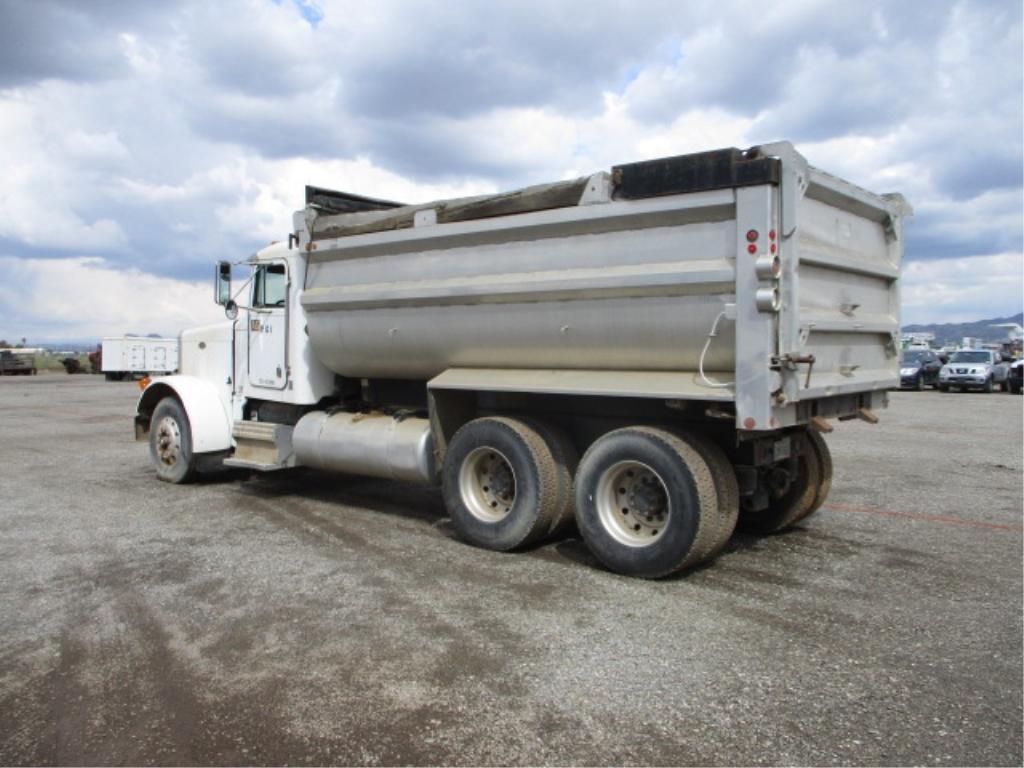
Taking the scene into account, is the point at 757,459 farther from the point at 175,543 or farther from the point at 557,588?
the point at 175,543

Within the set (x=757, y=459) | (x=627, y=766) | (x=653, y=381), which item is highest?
(x=653, y=381)

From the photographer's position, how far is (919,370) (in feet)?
102

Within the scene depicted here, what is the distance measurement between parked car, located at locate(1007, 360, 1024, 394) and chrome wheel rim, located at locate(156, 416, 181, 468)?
98.1 feet

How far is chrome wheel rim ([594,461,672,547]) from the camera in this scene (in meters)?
5.97

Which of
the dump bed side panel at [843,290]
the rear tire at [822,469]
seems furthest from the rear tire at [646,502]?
the rear tire at [822,469]

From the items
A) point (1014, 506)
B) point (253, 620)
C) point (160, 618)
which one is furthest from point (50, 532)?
point (1014, 506)

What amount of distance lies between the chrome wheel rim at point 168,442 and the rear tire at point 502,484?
4.28m

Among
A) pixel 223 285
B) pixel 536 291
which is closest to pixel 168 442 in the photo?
pixel 223 285

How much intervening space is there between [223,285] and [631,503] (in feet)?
18.1

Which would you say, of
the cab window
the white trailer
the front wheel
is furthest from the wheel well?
the white trailer

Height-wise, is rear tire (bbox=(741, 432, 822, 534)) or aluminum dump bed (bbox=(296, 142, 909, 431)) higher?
aluminum dump bed (bbox=(296, 142, 909, 431))

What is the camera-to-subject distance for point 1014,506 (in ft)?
27.8

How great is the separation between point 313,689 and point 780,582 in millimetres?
3394

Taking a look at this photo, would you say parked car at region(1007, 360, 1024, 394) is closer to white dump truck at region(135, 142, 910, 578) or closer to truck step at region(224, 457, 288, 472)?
white dump truck at region(135, 142, 910, 578)
